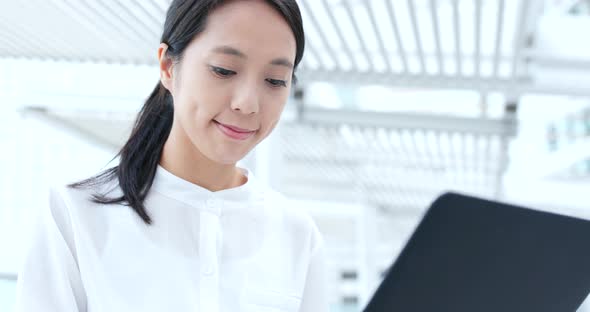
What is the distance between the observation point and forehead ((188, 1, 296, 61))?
5.70 ft

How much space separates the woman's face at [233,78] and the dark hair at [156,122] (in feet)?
0.09

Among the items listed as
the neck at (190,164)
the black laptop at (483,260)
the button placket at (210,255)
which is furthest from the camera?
the neck at (190,164)

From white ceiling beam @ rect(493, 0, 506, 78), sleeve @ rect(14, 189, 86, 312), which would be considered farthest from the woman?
white ceiling beam @ rect(493, 0, 506, 78)

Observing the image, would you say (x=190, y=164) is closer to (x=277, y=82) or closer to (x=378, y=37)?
(x=277, y=82)

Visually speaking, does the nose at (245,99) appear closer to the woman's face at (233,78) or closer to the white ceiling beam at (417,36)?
the woman's face at (233,78)

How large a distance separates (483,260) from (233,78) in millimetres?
690

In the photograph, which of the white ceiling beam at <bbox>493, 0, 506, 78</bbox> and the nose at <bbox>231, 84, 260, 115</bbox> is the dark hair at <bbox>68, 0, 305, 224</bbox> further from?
the white ceiling beam at <bbox>493, 0, 506, 78</bbox>

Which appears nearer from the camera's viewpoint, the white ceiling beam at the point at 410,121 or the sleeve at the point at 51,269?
the sleeve at the point at 51,269

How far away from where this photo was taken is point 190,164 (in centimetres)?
196

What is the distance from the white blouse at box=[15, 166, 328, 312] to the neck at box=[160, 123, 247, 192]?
0.03 meters

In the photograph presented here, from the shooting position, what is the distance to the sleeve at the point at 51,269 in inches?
67.1

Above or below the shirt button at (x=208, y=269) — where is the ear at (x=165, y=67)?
above

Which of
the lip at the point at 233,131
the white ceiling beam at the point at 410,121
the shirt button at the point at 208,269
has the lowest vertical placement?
the white ceiling beam at the point at 410,121

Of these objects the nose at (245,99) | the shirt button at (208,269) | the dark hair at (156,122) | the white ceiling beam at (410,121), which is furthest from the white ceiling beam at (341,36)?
the shirt button at (208,269)
